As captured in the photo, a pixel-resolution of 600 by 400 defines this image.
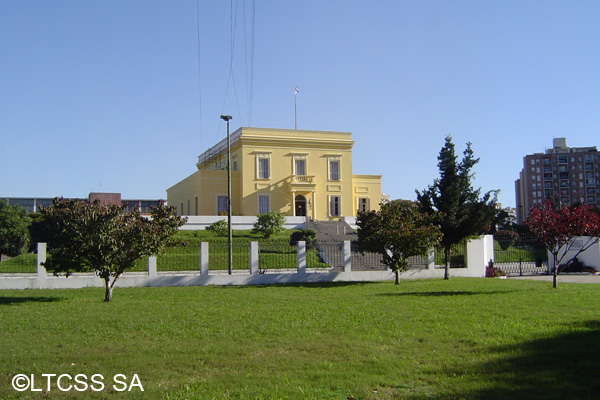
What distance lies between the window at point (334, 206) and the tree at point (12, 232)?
78.9 feet

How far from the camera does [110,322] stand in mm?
10781

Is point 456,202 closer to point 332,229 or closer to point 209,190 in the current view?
point 332,229

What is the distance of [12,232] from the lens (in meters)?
42.4

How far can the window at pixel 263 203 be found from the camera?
156 feet

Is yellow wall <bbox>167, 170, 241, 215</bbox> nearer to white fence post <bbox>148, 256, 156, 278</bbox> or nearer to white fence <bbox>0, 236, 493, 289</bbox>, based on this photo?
white fence <bbox>0, 236, 493, 289</bbox>

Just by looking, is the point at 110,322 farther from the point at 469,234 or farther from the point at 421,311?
the point at 469,234

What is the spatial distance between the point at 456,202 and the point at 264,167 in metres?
26.4

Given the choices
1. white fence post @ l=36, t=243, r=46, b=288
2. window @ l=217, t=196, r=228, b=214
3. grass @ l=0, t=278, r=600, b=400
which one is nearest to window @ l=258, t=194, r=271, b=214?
window @ l=217, t=196, r=228, b=214

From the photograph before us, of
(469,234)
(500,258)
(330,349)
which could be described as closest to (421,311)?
(330,349)

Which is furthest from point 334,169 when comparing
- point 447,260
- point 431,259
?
point 447,260

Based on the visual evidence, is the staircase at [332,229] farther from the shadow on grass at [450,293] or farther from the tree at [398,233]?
the shadow on grass at [450,293]

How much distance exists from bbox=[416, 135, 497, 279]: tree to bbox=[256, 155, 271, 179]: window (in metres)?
24.9

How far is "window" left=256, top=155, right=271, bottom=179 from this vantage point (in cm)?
4784

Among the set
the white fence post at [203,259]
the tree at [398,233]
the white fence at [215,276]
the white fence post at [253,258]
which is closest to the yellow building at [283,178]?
the white fence at [215,276]
